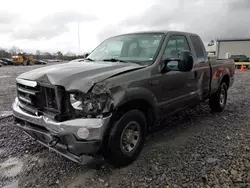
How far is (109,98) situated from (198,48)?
117 inches

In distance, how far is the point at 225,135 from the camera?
417cm

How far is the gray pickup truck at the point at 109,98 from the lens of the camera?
8.31ft

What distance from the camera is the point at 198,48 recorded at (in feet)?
15.5

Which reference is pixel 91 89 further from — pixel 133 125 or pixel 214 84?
pixel 214 84

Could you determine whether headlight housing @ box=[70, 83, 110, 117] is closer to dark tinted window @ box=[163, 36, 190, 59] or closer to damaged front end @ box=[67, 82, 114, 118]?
damaged front end @ box=[67, 82, 114, 118]

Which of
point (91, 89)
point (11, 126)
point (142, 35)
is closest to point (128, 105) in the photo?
point (91, 89)

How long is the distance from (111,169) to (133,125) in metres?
0.68

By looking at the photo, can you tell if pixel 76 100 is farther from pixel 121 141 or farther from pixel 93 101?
pixel 121 141

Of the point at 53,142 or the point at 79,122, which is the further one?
the point at 53,142

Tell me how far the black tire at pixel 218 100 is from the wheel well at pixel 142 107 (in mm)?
2774

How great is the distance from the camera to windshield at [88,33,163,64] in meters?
3.60

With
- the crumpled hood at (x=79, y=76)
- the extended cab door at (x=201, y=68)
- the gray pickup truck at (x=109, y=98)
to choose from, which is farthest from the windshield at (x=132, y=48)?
the extended cab door at (x=201, y=68)

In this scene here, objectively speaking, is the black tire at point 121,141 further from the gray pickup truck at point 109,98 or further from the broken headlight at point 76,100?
the broken headlight at point 76,100

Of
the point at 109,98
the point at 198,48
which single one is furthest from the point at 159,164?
the point at 198,48
